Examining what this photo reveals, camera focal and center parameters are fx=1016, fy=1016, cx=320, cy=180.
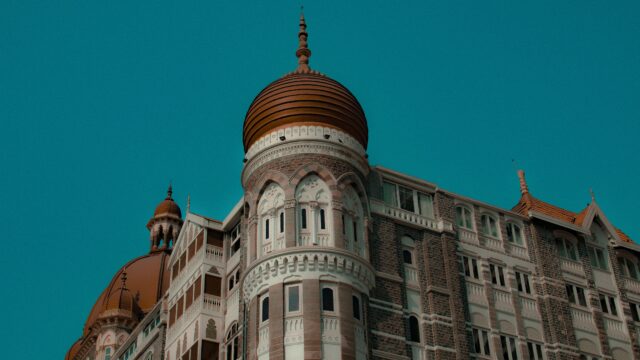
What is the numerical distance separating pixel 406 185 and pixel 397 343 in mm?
9350

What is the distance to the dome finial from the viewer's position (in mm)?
52438

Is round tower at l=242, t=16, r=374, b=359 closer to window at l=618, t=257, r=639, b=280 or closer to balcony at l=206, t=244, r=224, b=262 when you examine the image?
balcony at l=206, t=244, r=224, b=262

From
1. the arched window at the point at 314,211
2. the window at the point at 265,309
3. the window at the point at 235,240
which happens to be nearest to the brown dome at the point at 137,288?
the window at the point at 235,240

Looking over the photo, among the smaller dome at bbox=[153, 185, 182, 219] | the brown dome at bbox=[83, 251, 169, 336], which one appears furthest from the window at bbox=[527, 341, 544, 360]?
the smaller dome at bbox=[153, 185, 182, 219]

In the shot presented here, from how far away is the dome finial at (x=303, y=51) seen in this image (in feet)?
172

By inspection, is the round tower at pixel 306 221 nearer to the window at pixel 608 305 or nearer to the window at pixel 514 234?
the window at pixel 514 234

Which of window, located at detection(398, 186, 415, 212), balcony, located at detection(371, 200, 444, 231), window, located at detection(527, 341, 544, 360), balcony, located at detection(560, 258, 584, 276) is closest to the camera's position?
balcony, located at detection(371, 200, 444, 231)

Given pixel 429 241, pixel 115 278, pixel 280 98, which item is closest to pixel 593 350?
pixel 429 241

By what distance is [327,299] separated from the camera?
43.6 m

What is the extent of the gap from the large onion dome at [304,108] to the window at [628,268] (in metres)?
18.1

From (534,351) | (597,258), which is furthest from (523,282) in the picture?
(597,258)

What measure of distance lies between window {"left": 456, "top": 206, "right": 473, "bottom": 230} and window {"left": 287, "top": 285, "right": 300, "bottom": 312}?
38.6ft

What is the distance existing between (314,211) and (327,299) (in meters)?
4.34

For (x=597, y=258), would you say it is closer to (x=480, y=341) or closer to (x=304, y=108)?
(x=480, y=341)
